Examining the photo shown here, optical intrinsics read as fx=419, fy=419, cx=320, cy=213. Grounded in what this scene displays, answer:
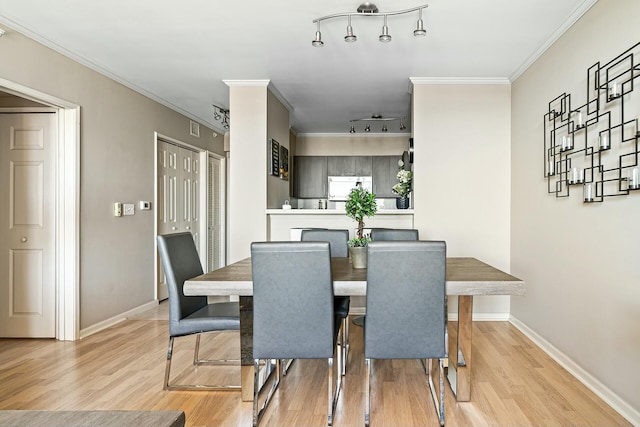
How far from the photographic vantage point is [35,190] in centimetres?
351

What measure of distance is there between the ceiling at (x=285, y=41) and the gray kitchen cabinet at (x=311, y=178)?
2.51 metres

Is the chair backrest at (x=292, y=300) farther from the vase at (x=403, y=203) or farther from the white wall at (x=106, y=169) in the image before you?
the vase at (x=403, y=203)

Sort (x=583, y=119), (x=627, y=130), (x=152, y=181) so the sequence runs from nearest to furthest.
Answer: (x=627, y=130) → (x=583, y=119) → (x=152, y=181)

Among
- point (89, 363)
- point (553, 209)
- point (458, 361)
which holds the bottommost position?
point (89, 363)

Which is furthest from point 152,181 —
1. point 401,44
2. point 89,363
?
point 401,44

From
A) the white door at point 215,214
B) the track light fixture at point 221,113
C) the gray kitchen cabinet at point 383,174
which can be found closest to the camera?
the track light fixture at point 221,113

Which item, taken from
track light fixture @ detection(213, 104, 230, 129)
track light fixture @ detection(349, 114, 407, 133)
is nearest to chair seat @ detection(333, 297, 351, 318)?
track light fixture @ detection(213, 104, 230, 129)

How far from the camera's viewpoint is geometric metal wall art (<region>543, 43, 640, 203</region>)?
217 cm

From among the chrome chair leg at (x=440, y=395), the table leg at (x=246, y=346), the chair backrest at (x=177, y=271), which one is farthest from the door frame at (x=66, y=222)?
the chrome chair leg at (x=440, y=395)

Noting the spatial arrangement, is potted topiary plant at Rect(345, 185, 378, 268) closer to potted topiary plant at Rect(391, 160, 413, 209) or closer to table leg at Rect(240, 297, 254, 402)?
table leg at Rect(240, 297, 254, 402)

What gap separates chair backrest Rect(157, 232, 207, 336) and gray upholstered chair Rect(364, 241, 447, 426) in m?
1.14

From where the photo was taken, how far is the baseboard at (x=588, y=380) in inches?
85.0

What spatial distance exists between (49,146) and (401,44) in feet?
9.89

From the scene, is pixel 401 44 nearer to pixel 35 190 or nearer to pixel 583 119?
pixel 583 119
